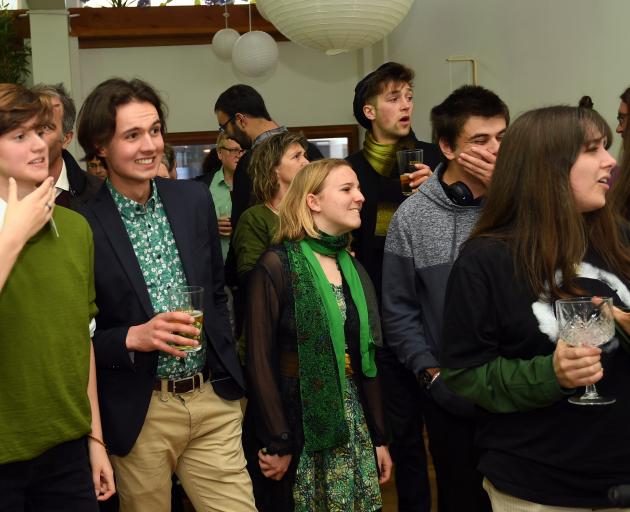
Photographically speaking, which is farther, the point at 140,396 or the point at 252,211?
the point at 252,211

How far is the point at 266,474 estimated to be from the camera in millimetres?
2709

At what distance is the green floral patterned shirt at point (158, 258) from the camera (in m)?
2.47

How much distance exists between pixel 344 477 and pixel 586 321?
126cm

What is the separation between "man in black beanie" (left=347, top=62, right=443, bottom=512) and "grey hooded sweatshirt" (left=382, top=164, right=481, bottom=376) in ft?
0.70

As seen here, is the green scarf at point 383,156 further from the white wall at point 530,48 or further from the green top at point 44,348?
the green top at point 44,348

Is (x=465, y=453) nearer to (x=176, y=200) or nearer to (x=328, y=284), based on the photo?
(x=328, y=284)

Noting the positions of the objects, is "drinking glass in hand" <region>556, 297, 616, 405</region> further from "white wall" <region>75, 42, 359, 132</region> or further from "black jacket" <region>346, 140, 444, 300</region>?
"white wall" <region>75, 42, 359, 132</region>

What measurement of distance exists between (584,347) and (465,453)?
3.63 feet

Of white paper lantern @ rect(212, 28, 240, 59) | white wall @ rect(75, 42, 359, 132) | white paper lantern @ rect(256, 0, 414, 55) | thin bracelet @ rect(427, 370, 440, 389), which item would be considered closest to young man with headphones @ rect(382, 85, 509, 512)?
thin bracelet @ rect(427, 370, 440, 389)

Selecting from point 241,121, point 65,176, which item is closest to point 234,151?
point 241,121

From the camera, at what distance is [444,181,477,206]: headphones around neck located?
2.79 m

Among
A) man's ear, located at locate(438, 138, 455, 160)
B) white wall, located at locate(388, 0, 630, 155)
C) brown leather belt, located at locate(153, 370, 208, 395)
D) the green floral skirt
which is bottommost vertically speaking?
the green floral skirt

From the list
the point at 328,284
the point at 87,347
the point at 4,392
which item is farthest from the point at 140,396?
the point at 328,284

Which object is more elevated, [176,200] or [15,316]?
[176,200]
